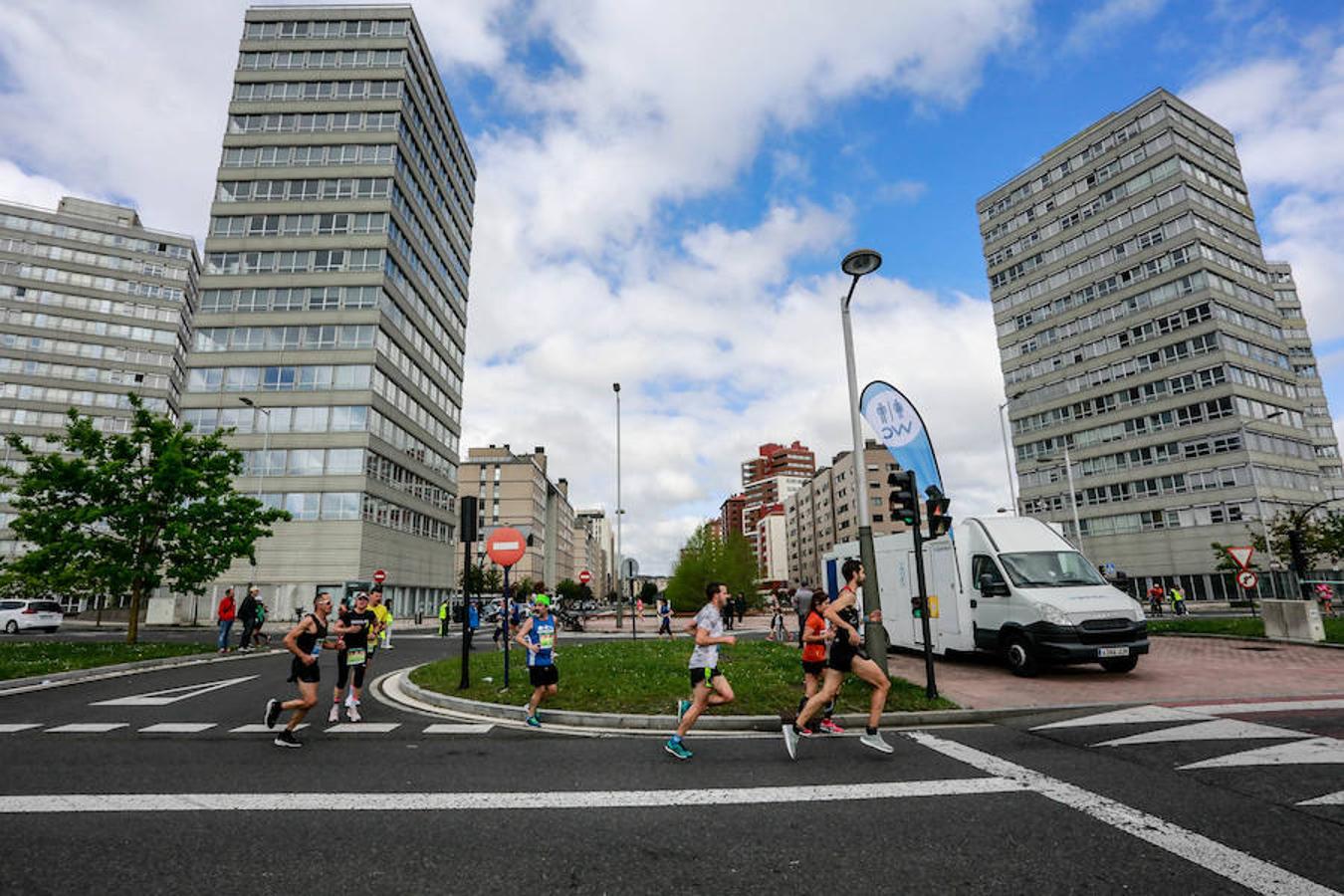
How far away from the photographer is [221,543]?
818 inches

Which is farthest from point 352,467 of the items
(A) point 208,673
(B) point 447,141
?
(B) point 447,141

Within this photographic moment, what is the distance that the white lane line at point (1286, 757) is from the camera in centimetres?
587

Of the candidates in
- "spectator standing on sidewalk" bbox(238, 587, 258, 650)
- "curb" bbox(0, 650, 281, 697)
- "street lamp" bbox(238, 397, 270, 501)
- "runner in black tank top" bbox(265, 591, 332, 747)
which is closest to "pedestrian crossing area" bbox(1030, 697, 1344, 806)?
"runner in black tank top" bbox(265, 591, 332, 747)

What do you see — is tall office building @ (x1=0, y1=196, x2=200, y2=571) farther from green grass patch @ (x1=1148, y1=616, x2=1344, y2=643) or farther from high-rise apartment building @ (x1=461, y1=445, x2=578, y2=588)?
green grass patch @ (x1=1148, y1=616, x2=1344, y2=643)

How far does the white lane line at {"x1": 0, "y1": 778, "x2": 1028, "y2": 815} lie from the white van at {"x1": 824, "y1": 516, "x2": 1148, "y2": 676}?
6536mm

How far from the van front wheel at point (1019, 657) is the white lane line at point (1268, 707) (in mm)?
2579

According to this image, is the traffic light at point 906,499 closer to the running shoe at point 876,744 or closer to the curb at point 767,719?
the curb at point 767,719

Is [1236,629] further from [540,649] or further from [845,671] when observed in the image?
[540,649]

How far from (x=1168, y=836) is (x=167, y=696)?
13306 millimetres

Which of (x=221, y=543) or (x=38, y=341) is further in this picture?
(x=38, y=341)

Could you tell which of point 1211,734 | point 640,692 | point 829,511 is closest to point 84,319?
point 640,692

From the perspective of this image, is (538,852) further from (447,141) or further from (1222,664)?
(447,141)

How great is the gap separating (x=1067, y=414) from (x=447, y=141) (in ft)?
199

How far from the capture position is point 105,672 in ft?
45.9
